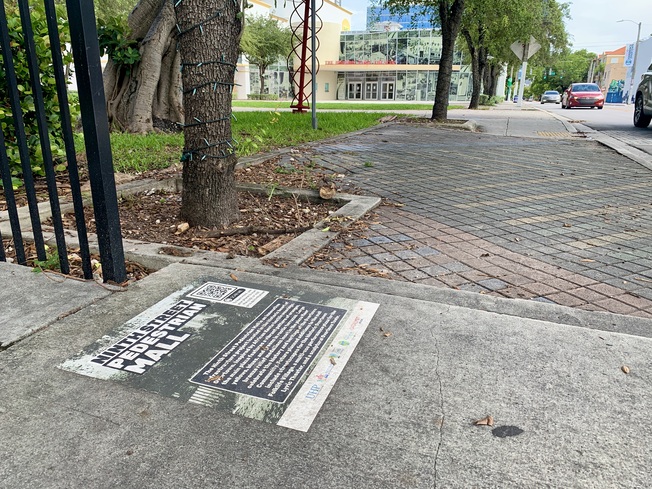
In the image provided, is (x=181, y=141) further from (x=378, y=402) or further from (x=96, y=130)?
(x=378, y=402)

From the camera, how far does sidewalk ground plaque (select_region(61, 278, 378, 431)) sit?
69.3 inches

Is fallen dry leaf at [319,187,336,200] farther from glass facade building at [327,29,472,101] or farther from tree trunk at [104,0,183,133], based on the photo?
glass facade building at [327,29,472,101]

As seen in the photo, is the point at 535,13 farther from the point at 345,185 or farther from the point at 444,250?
the point at 444,250

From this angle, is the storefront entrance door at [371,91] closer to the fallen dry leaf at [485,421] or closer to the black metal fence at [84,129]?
the black metal fence at [84,129]

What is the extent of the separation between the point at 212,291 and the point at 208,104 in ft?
5.28

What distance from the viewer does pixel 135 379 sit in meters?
1.87

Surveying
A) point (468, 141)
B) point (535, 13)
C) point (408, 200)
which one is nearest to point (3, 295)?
point (408, 200)

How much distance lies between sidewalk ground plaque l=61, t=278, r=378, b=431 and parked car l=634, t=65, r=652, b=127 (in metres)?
13.3

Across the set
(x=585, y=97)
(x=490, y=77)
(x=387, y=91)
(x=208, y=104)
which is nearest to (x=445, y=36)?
(x=208, y=104)

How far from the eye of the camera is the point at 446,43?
45.4 ft

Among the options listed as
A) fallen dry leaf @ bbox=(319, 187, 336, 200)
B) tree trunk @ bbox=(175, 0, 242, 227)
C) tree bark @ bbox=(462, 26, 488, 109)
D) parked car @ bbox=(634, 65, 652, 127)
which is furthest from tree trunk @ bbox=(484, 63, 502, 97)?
tree trunk @ bbox=(175, 0, 242, 227)

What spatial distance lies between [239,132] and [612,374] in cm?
853

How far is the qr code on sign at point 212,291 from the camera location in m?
2.54

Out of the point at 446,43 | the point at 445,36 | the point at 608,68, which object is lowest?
the point at 446,43
